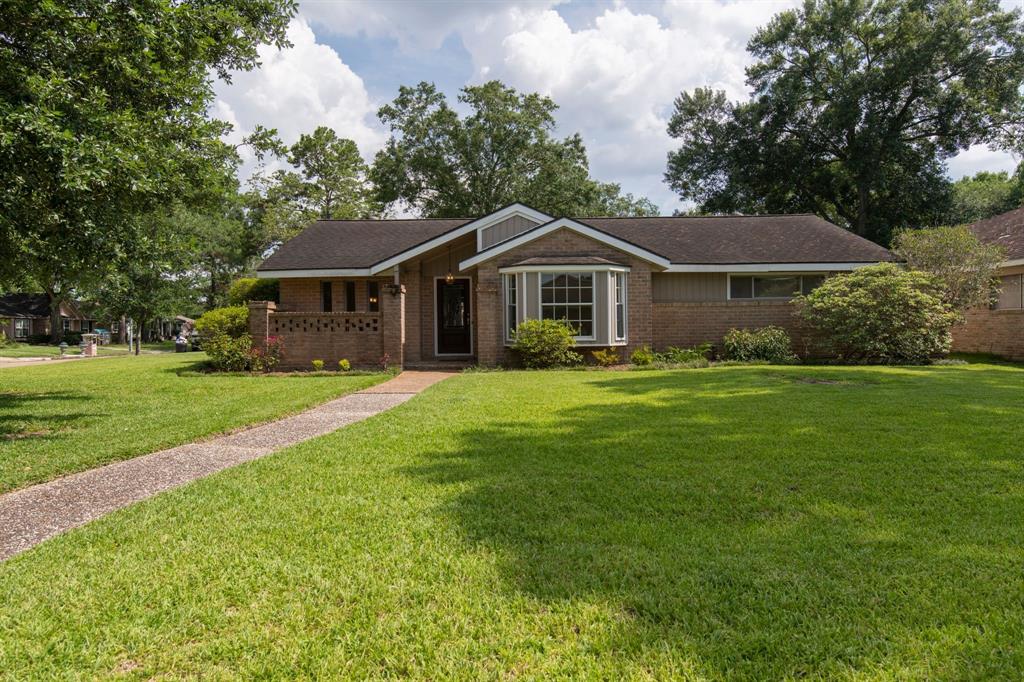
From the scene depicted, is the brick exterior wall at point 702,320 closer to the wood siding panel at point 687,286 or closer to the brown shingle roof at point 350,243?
the wood siding panel at point 687,286

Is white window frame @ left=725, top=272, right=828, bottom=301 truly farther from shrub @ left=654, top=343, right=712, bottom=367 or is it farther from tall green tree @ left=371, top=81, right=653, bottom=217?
tall green tree @ left=371, top=81, right=653, bottom=217

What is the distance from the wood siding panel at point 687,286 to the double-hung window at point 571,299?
11.1 ft

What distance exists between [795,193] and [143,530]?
4073 centimetres

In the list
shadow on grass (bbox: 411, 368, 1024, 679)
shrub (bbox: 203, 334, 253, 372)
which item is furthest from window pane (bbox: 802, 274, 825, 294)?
shrub (bbox: 203, 334, 253, 372)

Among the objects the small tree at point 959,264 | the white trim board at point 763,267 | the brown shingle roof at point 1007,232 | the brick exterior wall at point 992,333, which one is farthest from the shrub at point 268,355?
the brown shingle roof at point 1007,232

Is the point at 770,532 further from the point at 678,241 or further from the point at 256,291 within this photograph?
the point at 256,291

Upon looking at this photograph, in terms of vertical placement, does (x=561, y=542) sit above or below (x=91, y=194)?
below

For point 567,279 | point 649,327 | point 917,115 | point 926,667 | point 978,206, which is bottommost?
point 926,667

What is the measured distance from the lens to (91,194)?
7250mm

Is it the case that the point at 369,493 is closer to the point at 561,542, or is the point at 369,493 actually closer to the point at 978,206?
the point at 561,542

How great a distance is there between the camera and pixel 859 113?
1294 inches

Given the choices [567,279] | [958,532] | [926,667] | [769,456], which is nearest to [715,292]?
[567,279]

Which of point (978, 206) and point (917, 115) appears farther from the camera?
point (978, 206)

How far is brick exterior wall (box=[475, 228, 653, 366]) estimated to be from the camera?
15797 mm
